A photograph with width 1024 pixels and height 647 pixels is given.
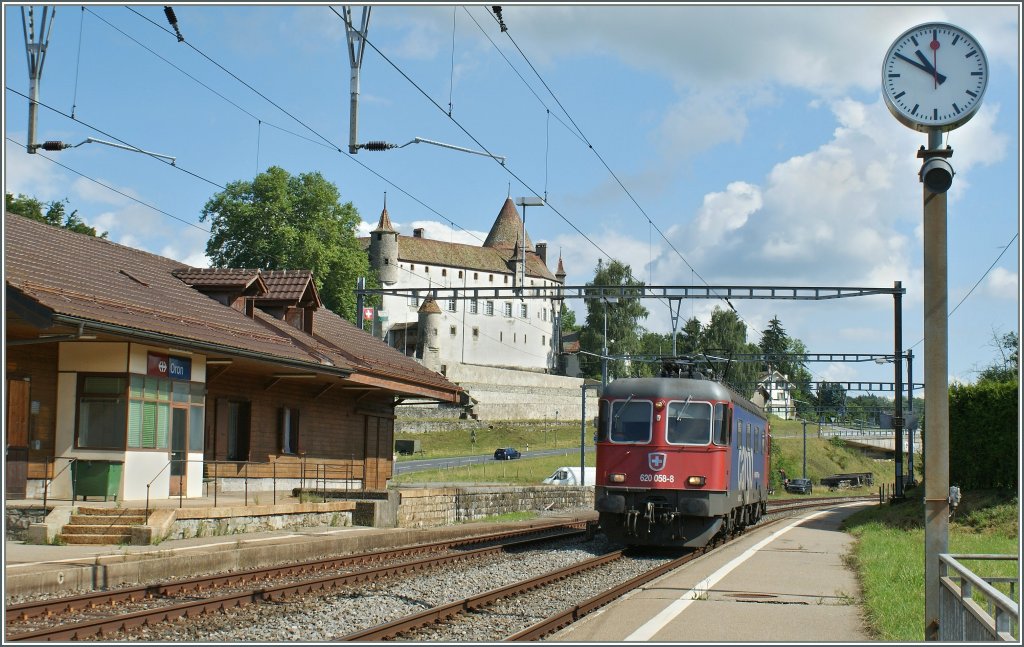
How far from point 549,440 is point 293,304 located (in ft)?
187

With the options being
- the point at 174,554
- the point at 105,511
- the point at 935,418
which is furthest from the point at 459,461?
the point at 935,418

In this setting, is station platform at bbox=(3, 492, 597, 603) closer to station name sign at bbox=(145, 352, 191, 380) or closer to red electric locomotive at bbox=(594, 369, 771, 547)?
station name sign at bbox=(145, 352, 191, 380)

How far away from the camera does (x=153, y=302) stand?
22625 mm

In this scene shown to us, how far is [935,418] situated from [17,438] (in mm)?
15534

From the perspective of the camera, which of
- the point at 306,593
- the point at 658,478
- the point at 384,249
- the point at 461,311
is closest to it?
the point at 306,593

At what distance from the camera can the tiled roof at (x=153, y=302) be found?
1883 centimetres

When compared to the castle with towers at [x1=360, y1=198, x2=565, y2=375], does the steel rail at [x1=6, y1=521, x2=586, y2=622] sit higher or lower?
lower

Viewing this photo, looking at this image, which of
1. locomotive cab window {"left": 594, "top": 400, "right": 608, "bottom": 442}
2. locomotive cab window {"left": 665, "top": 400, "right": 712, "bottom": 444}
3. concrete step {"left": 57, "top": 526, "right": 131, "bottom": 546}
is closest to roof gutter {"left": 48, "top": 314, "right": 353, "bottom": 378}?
concrete step {"left": 57, "top": 526, "right": 131, "bottom": 546}

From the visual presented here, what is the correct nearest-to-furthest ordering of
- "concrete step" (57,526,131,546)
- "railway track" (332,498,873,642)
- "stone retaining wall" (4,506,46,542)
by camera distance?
"railway track" (332,498,873,642), "stone retaining wall" (4,506,46,542), "concrete step" (57,526,131,546)

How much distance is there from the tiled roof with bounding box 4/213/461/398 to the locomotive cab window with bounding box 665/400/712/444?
8.51 metres

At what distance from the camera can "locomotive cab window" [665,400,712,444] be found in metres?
19.7

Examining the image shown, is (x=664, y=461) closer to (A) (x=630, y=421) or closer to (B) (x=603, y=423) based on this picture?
(A) (x=630, y=421)

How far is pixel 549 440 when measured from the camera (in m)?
85.0

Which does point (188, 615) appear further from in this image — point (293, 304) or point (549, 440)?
point (549, 440)
